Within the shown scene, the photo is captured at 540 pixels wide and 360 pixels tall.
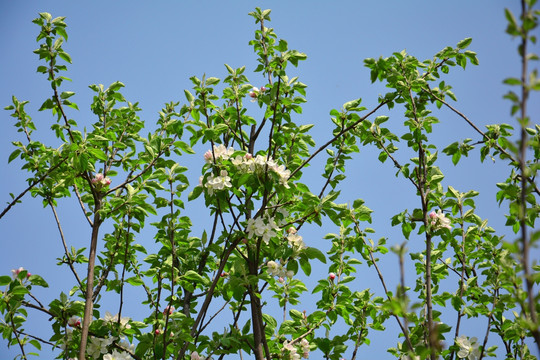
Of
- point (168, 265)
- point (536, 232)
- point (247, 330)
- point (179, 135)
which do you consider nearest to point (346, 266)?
point (247, 330)

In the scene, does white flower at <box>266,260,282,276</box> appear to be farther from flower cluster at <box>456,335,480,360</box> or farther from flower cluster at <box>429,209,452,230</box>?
flower cluster at <box>456,335,480,360</box>

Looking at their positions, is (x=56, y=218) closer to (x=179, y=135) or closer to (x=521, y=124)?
(x=179, y=135)

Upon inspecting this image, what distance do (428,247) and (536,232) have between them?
1888 mm

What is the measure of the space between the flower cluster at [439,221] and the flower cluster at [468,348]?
657 millimetres

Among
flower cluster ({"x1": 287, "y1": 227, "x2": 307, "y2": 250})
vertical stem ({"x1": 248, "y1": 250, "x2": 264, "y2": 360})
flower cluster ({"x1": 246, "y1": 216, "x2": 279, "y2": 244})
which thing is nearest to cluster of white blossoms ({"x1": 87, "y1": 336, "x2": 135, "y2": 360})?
vertical stem ({"x1": 248, "y1": 250, "x2": 264, "y2": 360})

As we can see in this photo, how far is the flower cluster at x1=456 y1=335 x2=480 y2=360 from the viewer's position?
2.79m

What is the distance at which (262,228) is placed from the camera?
2631 mm

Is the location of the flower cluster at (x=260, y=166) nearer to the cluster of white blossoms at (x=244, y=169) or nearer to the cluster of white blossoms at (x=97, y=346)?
the cluster of white blossoms at (x=244, y=169)

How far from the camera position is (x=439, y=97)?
332cm

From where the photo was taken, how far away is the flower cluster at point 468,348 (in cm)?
279

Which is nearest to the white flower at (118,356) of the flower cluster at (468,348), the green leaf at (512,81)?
the flower cluster at (468,348)

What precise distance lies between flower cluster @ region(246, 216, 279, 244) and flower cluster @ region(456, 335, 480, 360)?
130cm

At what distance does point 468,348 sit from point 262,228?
4.63 feet

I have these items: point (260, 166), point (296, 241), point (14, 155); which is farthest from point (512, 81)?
point (14, 155)
